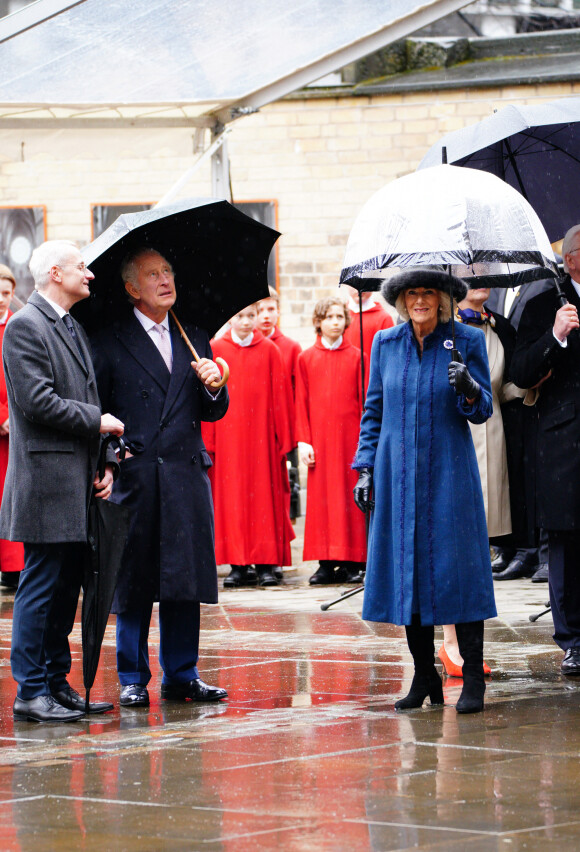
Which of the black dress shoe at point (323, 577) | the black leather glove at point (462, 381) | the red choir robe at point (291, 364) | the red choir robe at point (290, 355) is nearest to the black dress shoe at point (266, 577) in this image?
the black dress shoe at point (323, 577)

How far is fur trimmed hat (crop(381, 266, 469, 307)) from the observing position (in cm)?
588

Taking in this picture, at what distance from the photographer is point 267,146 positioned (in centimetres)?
1825

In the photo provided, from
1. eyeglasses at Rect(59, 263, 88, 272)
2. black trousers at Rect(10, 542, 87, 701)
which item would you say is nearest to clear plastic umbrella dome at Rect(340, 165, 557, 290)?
eyeglasses at Rect(59, 263, 88, 272)

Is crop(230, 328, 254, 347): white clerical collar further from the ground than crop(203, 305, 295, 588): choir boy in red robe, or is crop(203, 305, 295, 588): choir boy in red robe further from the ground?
crop(230, 328, 254, 347): white clerical collar

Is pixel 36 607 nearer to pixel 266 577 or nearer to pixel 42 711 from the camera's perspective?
pixel 42 711

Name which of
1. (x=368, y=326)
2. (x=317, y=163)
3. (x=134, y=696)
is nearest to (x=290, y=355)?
(x=368, y=326)

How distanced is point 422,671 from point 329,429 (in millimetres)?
5492

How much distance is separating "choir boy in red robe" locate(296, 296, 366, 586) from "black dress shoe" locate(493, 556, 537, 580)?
3.43 feet

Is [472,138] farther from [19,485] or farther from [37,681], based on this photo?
[37,681]

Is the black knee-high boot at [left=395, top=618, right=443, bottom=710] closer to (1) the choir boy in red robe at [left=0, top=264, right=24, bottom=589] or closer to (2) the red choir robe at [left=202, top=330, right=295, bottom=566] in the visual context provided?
(1) the choir boy in red robe at [left=0, top=264, right=24, bottom=589]

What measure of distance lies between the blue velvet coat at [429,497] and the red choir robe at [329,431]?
202 inches

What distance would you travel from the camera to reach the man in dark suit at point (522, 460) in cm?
797

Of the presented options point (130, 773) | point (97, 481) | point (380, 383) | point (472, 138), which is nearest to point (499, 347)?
point (472, 138)

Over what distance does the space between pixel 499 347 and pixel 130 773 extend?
15.0ft
